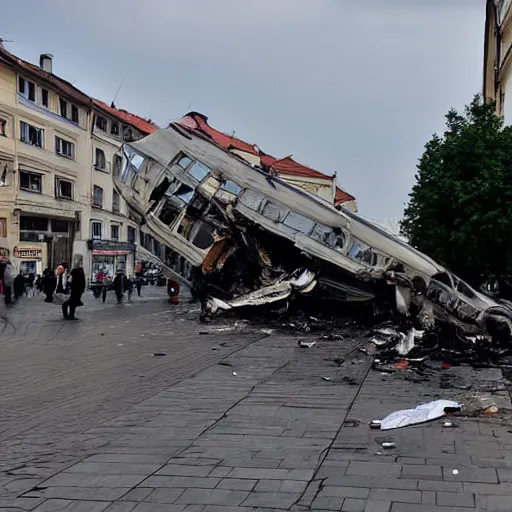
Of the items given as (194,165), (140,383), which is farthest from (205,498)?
(194,165)

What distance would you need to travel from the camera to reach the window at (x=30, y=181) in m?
31.5

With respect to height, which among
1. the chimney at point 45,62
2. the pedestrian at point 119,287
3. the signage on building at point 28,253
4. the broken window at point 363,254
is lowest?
the pedestrian at point 119,287

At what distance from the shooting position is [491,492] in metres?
4.29

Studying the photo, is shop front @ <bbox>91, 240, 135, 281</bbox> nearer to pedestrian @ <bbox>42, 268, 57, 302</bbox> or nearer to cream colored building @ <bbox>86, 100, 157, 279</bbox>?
cream colored building @ <bbox>86, 100, 157, 279</bbox>

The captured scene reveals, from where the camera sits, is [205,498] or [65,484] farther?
[65,484]

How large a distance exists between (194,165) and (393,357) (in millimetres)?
7549

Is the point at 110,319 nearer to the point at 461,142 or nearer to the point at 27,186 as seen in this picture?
the point at 461,142

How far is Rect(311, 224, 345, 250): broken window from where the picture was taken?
13453 millimetres

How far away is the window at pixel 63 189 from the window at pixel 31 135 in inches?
95.8

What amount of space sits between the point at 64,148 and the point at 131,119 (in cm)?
1106

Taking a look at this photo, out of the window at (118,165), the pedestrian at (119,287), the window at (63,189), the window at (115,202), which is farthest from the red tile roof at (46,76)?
the window at (118,165)

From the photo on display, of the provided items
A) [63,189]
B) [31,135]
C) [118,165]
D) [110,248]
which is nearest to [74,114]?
[63,189]

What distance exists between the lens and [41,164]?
32906 mm

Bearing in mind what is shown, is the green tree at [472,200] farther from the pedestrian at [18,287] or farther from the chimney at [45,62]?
the chimney at [45,62]
